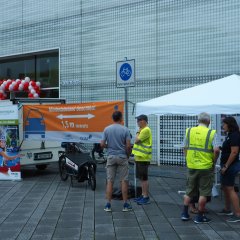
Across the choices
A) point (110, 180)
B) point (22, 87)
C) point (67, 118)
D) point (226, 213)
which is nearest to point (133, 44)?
point (67, 118)

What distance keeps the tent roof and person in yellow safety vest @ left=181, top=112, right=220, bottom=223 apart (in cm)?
74

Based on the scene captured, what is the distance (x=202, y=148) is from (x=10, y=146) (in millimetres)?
5969

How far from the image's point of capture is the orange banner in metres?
9.98

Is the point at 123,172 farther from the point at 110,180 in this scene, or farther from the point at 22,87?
the point at 22,87

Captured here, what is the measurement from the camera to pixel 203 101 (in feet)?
25.8

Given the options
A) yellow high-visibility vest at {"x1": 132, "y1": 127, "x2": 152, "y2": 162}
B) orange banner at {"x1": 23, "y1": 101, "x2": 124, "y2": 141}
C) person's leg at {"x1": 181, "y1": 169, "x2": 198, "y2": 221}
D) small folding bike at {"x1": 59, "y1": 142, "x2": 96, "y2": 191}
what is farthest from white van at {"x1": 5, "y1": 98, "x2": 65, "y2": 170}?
person's leg at {"x1": 181, "y1": 169, "x2": 198, "y2": 221}

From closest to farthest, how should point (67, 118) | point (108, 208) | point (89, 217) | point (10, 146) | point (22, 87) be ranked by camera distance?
point (89, 217) < point (108, 208) < point (67, 118) < point (10, 146) < point (22, 87)

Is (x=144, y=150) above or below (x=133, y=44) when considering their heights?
below

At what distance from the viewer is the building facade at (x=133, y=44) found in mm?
12263

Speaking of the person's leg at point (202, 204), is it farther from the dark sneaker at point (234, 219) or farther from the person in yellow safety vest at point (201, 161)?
the dark sneaker at point (234, 219)

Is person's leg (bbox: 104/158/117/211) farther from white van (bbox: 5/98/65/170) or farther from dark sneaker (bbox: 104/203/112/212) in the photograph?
white van (bbox: 5/98/65/170)

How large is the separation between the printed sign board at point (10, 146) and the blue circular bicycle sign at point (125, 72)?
351 cm

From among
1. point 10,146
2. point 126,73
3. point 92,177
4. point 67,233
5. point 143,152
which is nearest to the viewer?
point 67,233

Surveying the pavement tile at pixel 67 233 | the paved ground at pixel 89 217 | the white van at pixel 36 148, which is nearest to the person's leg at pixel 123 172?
the paved ground at pixel 89 217
